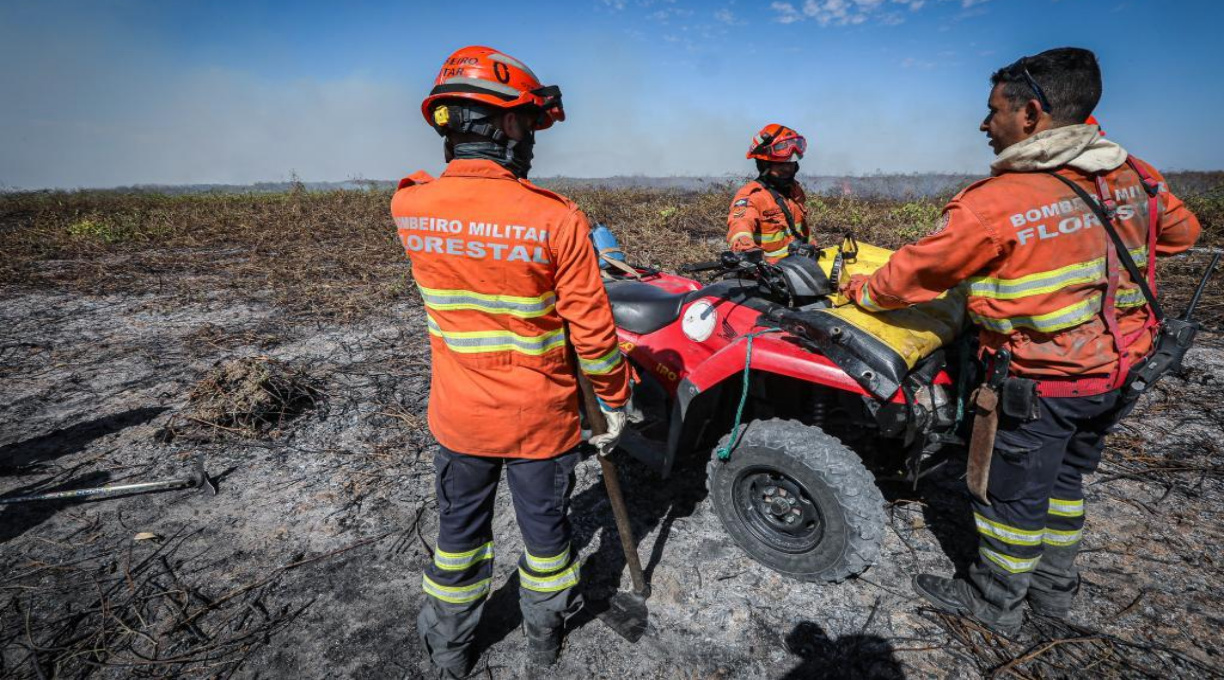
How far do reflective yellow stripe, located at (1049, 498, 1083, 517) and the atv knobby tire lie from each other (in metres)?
0.83


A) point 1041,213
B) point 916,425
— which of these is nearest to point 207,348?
point 916,425

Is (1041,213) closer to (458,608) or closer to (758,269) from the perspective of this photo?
(758,269)

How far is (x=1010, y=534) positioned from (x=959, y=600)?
427 mm

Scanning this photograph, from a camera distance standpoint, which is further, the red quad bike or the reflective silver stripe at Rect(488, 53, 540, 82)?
the red quad bike

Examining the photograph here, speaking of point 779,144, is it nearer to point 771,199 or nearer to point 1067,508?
point 771,199

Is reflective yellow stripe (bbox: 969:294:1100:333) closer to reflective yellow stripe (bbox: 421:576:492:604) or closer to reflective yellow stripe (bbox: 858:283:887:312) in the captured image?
reflective yellow stripe (bbox: 858:283:887:312)

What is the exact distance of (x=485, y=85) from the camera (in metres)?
1.67

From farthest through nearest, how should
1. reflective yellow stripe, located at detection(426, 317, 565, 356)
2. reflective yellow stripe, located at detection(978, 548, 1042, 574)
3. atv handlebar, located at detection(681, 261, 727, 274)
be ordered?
atv handlebar, located at detection(681, 261, 727, 274) → reflective yellow stripe, located at detection(978, 548, 1042, 574) → reflective yellow stripe, located at detection(426, 317, 565, 356)

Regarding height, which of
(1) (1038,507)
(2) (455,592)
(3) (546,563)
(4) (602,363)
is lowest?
(2) (455,592)

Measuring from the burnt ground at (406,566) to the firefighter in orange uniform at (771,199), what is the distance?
2087mm

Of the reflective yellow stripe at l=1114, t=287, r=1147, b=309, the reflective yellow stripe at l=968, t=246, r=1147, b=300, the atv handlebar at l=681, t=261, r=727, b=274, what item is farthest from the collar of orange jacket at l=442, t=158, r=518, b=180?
the reflective yellow stripe at l=1114, t=287, r=1147, b=309

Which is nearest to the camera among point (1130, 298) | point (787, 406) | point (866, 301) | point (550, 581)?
point (1130, 298)

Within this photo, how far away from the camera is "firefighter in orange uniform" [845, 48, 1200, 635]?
186 cm

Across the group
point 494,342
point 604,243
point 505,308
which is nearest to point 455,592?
point 494,342
